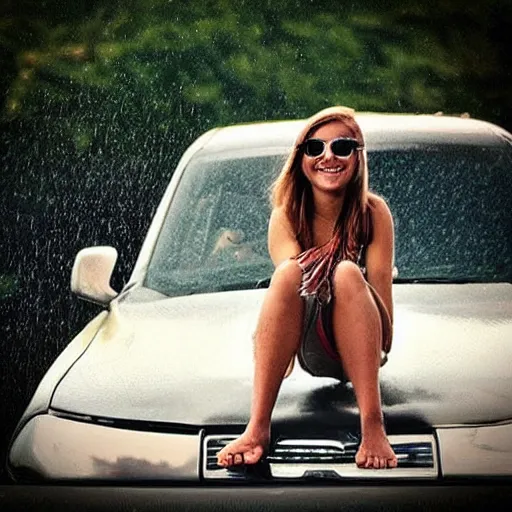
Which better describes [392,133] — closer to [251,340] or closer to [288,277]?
[288,277]

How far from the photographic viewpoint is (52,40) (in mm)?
3912

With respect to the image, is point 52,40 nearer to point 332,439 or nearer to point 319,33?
point 319,33

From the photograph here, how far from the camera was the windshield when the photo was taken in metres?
3.52

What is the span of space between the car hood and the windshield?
0.07 m

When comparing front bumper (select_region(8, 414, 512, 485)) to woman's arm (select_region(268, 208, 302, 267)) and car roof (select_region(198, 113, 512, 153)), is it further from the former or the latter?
car roof (select_region(198, 113, 512, 153))

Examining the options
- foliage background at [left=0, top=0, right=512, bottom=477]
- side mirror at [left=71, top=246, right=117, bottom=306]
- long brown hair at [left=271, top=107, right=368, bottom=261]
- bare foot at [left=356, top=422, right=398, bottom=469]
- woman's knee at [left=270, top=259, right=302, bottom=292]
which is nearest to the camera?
bare foot at [left=356, top=422, right=398, bottom=469]

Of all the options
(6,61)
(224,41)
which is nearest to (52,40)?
(6,61)

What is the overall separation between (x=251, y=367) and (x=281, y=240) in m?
0.36

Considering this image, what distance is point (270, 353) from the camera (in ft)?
10.6

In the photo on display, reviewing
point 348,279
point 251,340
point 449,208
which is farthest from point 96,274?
point 449,208

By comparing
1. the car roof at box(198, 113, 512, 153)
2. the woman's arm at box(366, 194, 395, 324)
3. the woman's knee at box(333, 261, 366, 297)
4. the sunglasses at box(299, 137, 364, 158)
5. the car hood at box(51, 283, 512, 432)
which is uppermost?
the car roof at box(198, 113, 512, 153)

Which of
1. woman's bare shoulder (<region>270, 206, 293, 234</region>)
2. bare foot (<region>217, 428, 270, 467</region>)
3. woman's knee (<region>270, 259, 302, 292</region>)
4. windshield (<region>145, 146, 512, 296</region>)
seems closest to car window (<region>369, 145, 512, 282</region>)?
windshield (<region>145, 146, 512, 296</region>)

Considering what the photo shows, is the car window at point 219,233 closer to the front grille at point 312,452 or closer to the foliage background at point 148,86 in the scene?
the foliage background at point 148,86

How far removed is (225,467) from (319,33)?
1.36m
